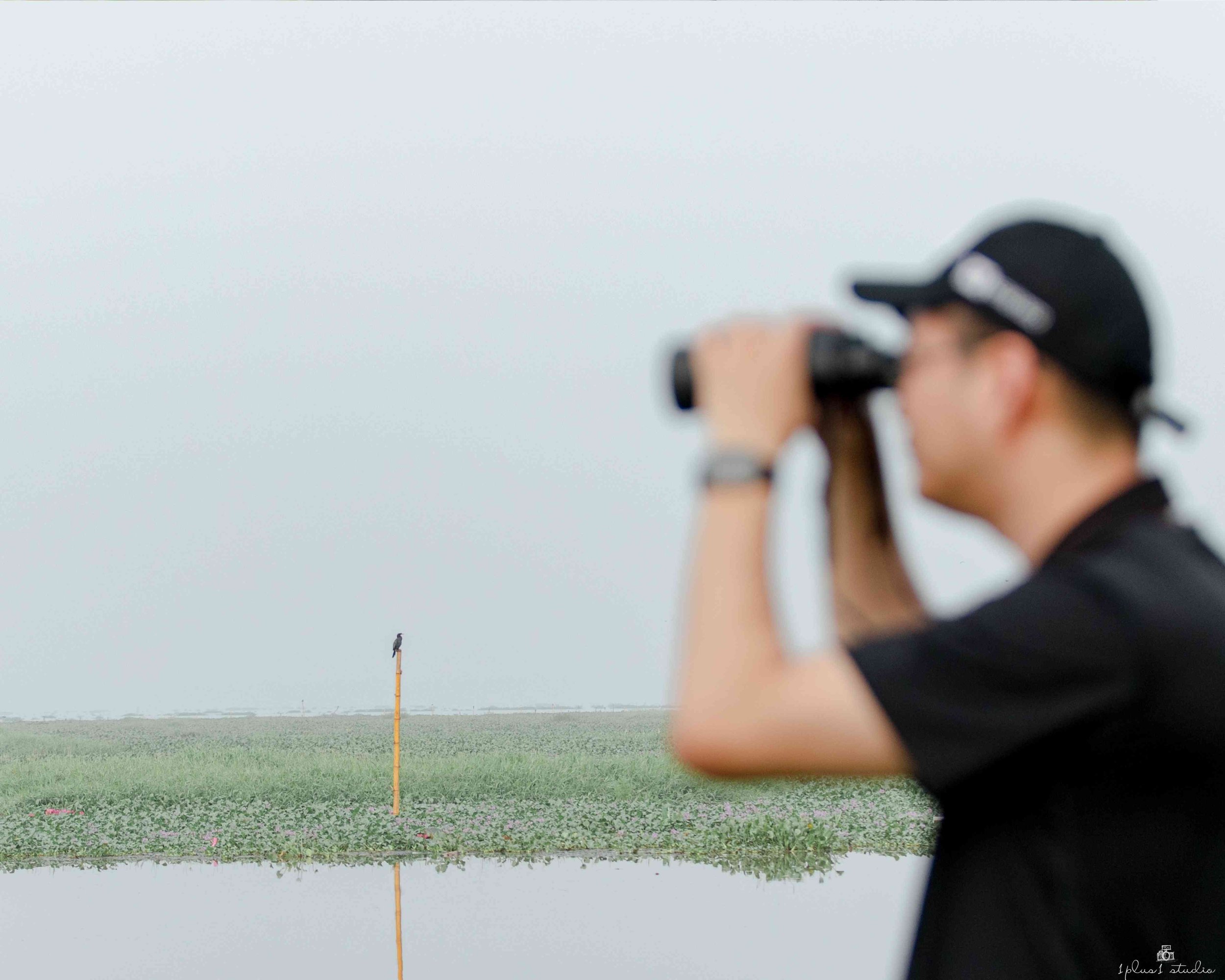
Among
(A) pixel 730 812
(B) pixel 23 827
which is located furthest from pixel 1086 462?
(B) pixel 23 827

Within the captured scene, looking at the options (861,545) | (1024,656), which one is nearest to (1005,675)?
(1024,656)

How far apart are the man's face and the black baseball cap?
41mm

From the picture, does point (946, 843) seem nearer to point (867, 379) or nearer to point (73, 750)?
point (867, 379)

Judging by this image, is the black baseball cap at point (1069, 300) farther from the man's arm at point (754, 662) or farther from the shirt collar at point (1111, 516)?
the man's arm at point (754, 662)

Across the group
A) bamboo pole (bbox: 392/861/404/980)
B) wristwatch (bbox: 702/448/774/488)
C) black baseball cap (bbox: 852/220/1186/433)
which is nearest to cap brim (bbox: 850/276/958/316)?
black baseball cap (bbox: 852/220/1186/433)

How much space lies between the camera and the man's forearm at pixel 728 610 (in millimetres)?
1153

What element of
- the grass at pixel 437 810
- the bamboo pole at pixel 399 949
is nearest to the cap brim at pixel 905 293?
the bamboo pole at pixel 399 949

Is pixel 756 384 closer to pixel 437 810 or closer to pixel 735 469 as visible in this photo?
pixel 735 469

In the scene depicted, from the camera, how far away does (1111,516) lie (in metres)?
1.19

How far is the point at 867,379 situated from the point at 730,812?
41.4 feet

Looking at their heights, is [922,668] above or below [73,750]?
above

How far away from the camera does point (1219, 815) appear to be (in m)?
1.16

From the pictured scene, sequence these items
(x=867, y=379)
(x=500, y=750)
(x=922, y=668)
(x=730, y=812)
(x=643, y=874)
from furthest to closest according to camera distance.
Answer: (x=500, y=750), (x=730, y=812), (x=643, y=874), (x=867, y=379), (x=922, y=668)

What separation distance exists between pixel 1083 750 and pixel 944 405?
35cm
